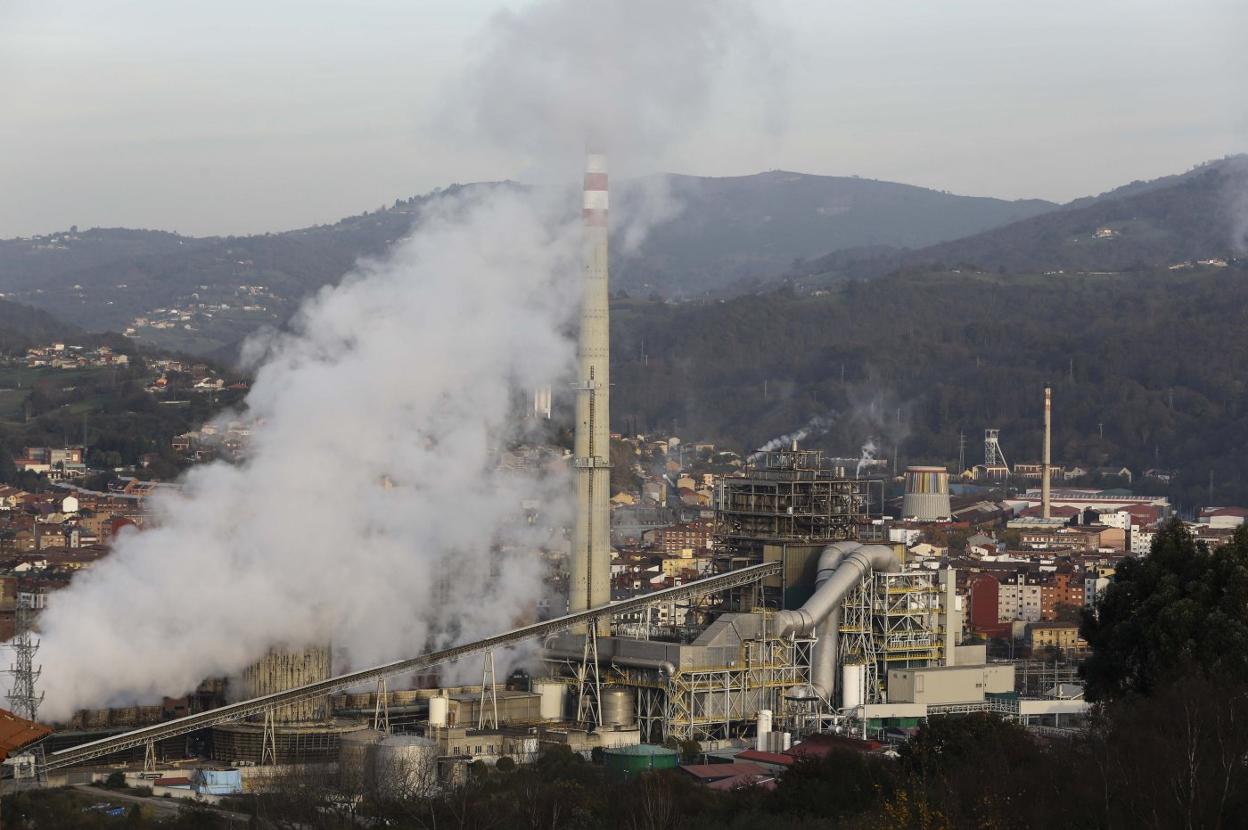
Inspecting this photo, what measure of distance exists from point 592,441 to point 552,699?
8114 mm

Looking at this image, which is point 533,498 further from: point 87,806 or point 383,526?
point 87,806

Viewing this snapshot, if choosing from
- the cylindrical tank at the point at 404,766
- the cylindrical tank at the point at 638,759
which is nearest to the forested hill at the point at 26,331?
the cylindrical tank at the point at 404,766

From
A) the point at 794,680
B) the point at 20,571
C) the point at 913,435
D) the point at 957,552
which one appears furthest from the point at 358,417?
the point at 913,435

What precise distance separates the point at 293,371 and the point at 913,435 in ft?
392

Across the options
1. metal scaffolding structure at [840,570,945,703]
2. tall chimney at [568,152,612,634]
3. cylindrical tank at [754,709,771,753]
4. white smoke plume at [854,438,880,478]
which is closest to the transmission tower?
cylindrical tank at [754,709,771,753]

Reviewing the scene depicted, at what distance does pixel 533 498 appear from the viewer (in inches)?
2461

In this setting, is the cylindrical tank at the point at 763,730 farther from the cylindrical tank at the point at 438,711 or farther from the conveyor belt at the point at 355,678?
the cylindrical tank at the point at 438,711

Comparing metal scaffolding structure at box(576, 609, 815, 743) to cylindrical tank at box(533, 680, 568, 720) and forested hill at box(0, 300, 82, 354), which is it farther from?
forested hill at box(0, 300, 82, 354)

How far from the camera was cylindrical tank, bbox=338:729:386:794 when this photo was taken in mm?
36438

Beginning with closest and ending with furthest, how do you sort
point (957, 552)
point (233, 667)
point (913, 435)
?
point (233, 667), point (957, 552), point (913, 435)

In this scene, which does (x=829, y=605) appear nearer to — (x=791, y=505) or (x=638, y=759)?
(x=791, y=505)

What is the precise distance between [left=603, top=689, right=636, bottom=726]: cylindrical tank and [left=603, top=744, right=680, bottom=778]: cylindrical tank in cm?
601

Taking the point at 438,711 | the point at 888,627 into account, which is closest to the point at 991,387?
the point at 888,627

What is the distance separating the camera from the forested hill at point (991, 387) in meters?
156
